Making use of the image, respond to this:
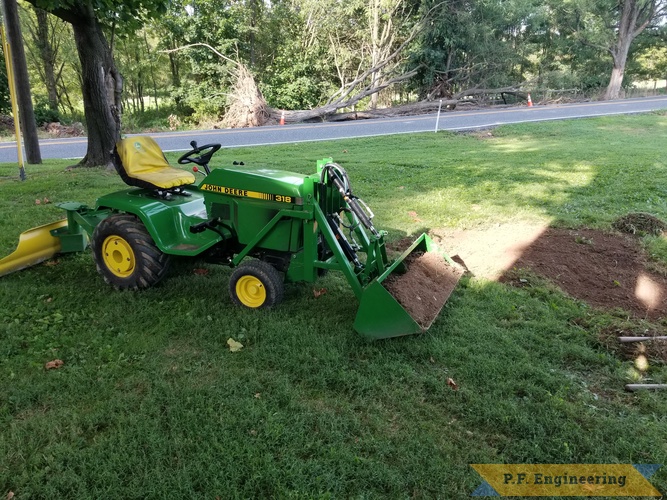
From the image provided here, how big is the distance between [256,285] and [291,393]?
4.00 feet

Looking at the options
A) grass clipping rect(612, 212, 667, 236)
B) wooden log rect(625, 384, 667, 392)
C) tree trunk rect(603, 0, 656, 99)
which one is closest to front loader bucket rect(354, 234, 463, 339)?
wooden log rect(625, 384, 667, 392)

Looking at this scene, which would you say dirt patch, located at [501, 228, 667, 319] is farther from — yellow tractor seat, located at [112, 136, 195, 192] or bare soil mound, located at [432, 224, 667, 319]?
yellow tractor seat, located at [112, 136, 195, 192]

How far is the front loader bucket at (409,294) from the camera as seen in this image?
11.5 feet

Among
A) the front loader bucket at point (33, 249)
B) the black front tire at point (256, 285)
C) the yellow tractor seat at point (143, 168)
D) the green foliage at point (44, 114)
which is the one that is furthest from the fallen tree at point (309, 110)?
the black front tire at point (256, 285)

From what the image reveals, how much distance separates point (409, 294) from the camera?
380cm

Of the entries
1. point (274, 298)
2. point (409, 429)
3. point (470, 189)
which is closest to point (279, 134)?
point (470, 189)

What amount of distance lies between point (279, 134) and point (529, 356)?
1435 cm

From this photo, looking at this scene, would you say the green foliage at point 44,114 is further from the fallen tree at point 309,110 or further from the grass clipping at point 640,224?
the grass clipping at point 640,224

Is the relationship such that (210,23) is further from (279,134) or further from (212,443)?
(212,443)

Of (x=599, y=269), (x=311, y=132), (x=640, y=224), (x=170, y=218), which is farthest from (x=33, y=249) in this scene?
(x=311, y=132)

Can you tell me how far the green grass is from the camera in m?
2.50
